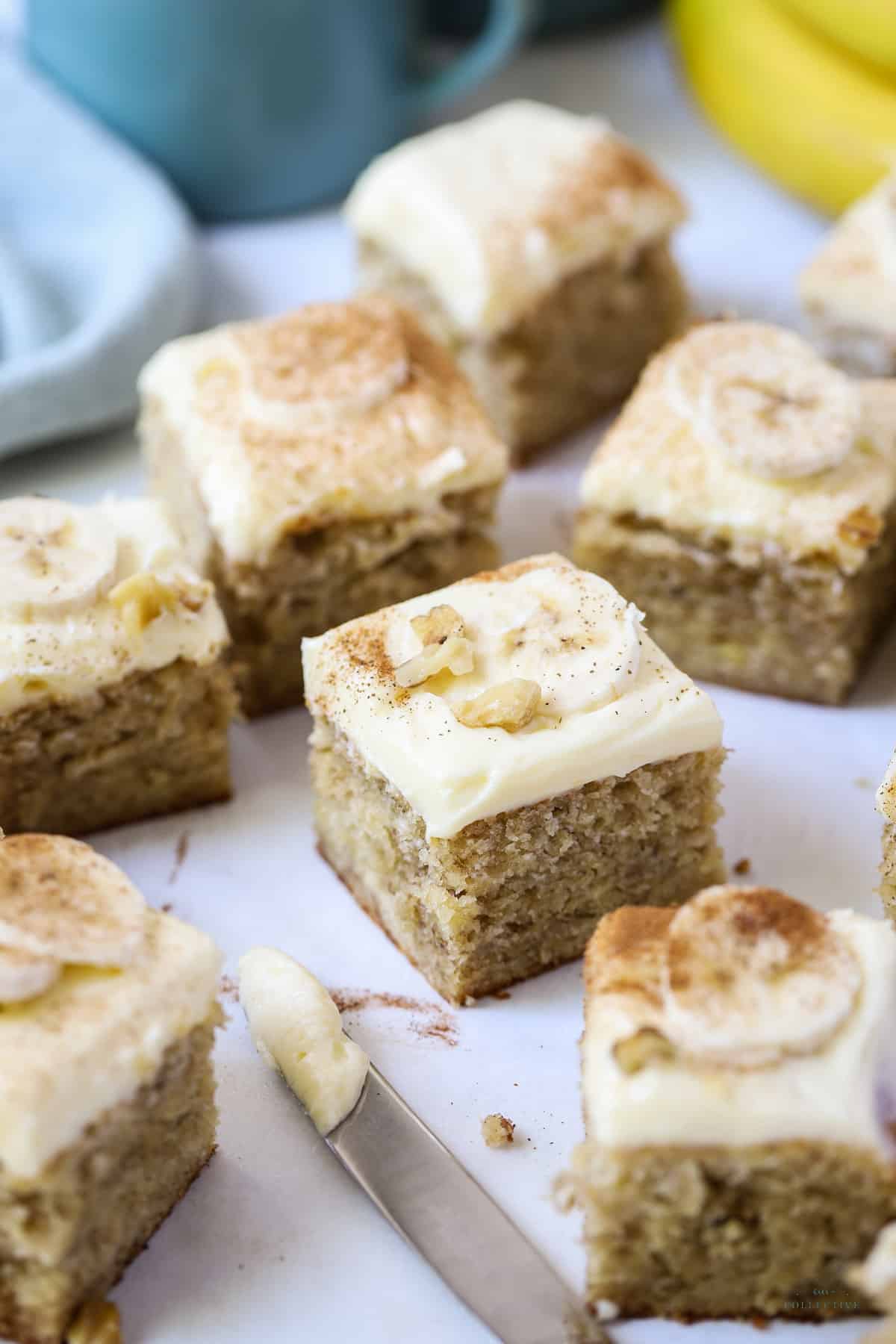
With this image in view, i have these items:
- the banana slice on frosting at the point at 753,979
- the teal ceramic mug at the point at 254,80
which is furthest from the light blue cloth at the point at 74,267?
the banana slice on frosting at the point at 753,979

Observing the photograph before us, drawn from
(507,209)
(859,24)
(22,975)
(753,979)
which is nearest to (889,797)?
(753,979)

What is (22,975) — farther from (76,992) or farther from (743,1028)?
(743,1028)

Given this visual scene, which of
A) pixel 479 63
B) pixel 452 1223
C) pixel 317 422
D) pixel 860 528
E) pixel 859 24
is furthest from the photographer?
pixel 479 63

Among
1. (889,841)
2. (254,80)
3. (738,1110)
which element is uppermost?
(254,80)

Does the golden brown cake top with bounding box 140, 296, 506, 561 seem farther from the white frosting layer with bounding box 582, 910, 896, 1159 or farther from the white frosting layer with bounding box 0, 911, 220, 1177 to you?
the white frosting layer with bounding box 582, 910, 896, 1159

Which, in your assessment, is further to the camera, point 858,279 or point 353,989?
point 858,279

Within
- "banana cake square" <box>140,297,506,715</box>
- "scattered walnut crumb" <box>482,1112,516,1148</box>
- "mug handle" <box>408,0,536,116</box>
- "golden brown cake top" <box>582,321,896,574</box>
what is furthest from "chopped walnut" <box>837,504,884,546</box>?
"mug handle" <box>408,0,536,116</box>
